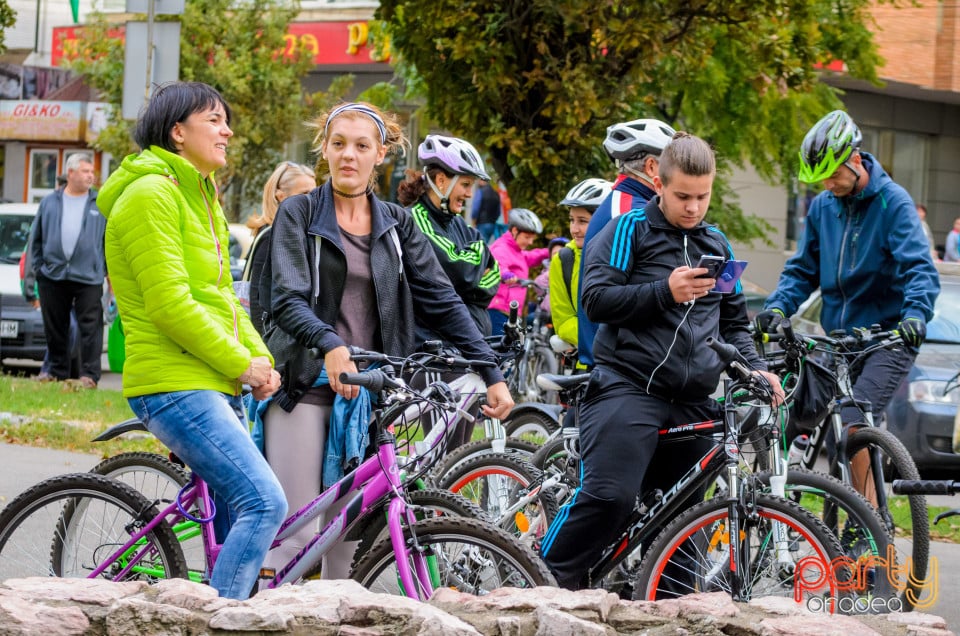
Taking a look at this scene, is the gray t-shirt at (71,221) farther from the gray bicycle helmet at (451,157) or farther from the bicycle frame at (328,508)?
the bicycle frame at (328,508)

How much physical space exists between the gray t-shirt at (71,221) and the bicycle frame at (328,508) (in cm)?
910

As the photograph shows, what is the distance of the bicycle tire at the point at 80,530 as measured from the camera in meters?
5.00

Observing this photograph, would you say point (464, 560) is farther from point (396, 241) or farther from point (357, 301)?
point (396, 241)

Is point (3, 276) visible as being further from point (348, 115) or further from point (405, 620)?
point (405, 620)

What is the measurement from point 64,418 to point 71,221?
3.19 m

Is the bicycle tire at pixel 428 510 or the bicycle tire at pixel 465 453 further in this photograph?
the bicycle tire at pixel 465 453

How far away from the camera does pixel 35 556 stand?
5.32m

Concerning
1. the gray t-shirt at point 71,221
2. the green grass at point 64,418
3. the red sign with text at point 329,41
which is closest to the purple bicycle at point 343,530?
the green grass at point 64,418

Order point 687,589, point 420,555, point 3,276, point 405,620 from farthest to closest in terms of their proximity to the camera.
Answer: point 3,276, point 687,589, point 420,555, point 405,620

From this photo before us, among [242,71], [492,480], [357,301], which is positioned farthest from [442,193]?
[242,71]

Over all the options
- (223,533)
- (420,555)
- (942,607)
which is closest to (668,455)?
(420,555)

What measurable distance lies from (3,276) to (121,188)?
12.4 metres

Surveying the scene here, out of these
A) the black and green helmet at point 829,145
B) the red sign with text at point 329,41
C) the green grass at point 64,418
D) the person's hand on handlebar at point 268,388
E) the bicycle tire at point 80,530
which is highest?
the red sign with text at point 329,41

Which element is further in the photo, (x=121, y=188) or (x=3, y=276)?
(x=3, y=276)
